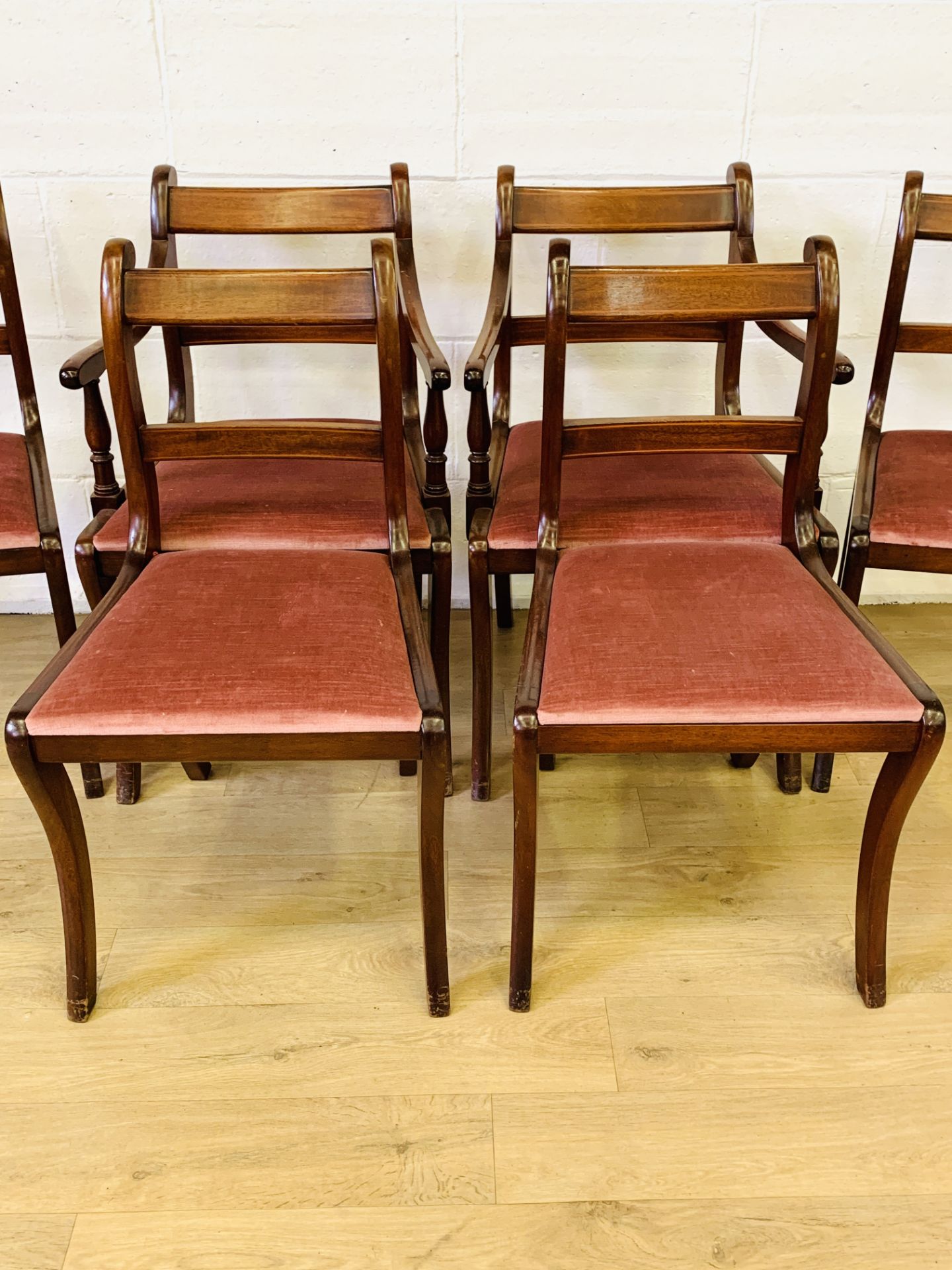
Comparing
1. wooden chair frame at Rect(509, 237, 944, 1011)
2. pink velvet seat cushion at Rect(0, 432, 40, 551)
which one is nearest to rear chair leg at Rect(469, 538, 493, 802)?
wooden chair frame at Rect(509, 237, 944, 1011)

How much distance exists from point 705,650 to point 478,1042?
59 cm

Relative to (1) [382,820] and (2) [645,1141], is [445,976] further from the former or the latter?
(1) [382,820]

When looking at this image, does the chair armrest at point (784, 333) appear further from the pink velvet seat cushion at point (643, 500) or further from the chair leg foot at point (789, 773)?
the chair leg foot at point (789, 773)

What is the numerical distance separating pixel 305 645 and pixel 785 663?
59 cm

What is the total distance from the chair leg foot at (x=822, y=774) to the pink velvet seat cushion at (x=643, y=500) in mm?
443

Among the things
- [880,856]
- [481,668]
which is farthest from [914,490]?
[481,668]

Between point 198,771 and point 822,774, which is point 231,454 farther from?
point 822,774

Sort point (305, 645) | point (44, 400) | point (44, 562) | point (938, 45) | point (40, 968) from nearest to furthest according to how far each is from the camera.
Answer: point (305, 645), point (40, 968), point (44, 562), point (938, 45), point (44, 400)

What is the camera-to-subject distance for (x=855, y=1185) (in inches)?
47.3

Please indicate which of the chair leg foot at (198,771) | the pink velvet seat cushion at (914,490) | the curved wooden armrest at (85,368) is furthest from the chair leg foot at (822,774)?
the curved wooden armrest at (85,368)

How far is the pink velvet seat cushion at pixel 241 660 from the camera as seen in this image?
4.03ft

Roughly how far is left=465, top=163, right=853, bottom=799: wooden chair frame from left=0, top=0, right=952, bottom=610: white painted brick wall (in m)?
0.18

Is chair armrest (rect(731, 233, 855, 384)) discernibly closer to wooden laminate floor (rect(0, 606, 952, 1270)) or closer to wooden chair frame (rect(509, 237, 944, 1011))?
wooden chair frame (rect(509, 237, 944, 1011))

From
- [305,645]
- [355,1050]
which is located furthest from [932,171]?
[355,1050]
